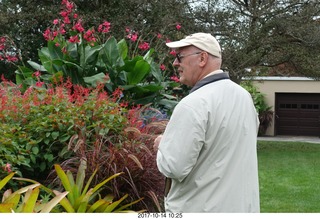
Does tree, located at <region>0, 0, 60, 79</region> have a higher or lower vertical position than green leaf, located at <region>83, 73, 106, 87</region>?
lower

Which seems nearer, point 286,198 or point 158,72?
point 158,72

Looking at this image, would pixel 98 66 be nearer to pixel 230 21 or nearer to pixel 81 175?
pixel 81 175

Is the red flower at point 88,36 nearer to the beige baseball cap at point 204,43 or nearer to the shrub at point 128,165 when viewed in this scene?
the shrub at point 128,165

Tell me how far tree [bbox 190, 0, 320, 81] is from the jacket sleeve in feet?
50.7

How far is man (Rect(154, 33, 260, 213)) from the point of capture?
313 centimetres

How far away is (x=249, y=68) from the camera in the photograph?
1997 cm

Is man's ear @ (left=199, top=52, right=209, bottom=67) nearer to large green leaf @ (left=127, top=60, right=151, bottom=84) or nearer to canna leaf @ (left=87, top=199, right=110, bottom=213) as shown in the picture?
canna leaf @ (left=87, top=199, right=110, bottom=213)

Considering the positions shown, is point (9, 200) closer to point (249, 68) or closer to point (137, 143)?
point (137, 143)

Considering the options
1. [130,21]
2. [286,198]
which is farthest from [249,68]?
[286,198]

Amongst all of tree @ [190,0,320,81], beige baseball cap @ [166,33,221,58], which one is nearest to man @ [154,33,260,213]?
beige baseball cap @ [166,33,221,58]

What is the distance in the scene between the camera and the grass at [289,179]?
9.32 m

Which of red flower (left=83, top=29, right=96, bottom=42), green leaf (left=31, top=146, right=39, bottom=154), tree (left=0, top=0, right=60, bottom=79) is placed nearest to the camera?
green leaf (left=31, top=146, right=39, bottom=154)

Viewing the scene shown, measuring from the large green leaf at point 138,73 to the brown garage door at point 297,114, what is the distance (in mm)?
Result: 23693

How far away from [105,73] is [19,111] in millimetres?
2351
